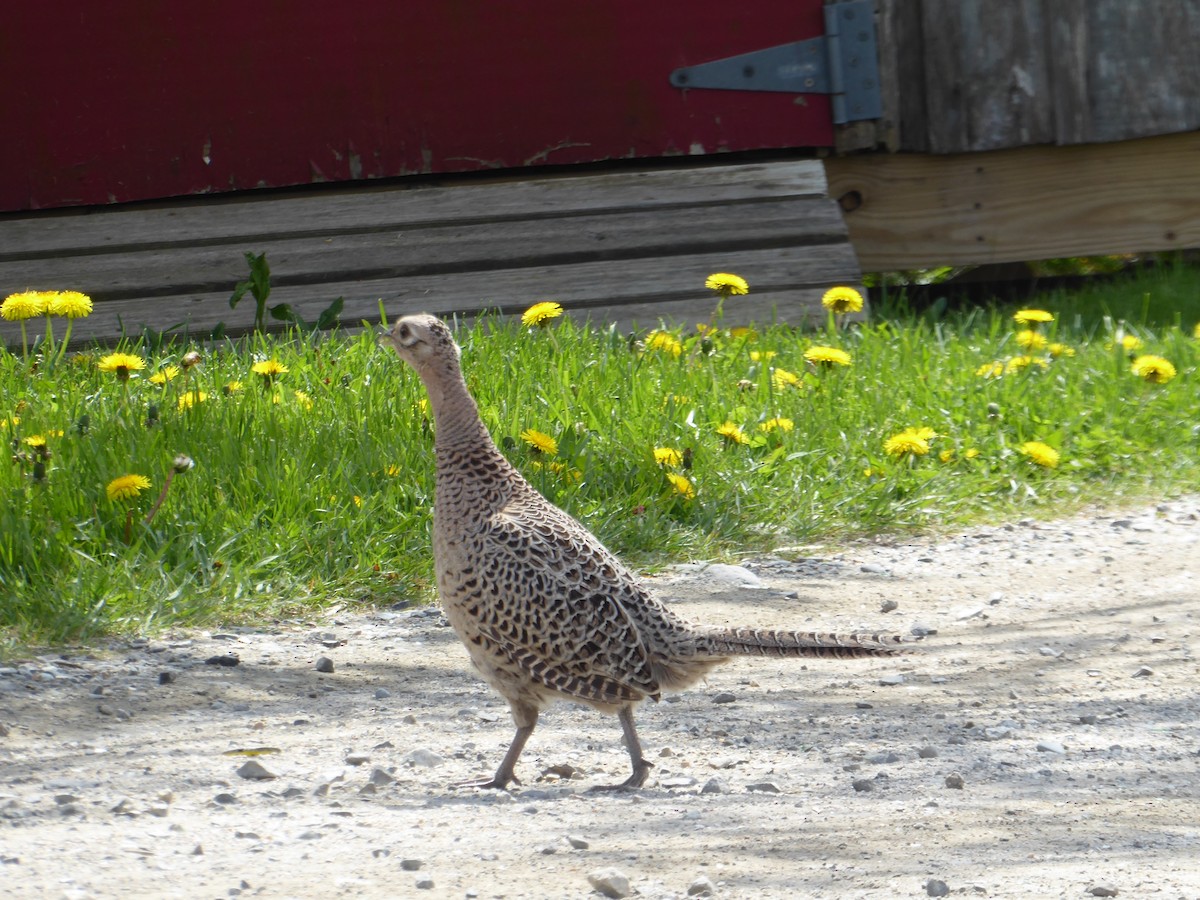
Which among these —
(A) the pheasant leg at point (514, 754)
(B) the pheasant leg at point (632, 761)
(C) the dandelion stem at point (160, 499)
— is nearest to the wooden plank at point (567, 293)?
(C) the dandelion stem at point (160, 499)

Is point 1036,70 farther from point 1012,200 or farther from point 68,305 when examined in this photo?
point 68,305

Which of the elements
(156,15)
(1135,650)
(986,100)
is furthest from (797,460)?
(156,15)

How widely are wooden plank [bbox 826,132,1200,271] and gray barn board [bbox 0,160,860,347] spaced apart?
0.64 meters

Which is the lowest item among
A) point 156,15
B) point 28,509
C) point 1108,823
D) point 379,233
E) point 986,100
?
point 1108,823

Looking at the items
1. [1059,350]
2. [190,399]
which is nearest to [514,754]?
[190,399]

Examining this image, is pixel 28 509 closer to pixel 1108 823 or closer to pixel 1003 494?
pixel 1108 823

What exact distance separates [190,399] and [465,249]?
281 cm

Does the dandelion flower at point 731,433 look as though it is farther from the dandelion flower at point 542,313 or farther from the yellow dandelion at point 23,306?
the yellow dandelion at point 23,306

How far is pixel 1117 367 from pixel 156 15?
5.28m

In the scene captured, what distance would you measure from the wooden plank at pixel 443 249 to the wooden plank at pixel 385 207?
0.07m

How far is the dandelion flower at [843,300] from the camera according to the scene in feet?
21.8

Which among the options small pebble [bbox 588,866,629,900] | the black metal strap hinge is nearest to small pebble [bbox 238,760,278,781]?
small pebble [bbox 588,866,629,900]

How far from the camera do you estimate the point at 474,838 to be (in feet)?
9.95

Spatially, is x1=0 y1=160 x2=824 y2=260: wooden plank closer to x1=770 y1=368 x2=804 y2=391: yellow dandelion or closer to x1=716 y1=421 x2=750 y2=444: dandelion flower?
x1=770 y1=368 x2=804 y2=391: yellow dandelion
